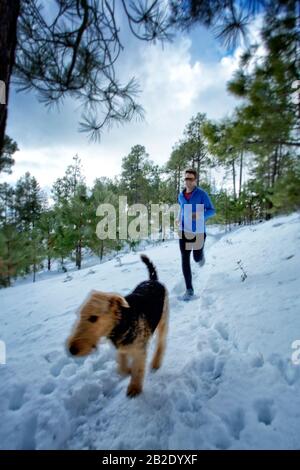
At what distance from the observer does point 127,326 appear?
2.08m

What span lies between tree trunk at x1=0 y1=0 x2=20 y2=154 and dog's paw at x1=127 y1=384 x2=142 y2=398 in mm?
2398

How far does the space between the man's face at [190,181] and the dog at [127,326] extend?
7.86 ft

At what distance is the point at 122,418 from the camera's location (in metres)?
1.87

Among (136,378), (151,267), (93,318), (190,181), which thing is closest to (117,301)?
(93,318)

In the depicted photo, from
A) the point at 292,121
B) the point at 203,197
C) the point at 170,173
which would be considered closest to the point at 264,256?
the point at 203,197

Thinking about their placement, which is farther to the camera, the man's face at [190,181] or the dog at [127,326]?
the man's face at [190,181]

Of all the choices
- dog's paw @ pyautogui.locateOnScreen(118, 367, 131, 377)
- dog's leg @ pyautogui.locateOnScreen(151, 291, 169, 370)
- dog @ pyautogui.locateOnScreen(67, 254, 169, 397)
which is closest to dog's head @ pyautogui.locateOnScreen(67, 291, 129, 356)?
dog @ pyautogui.locateOnScreen(67, 254, 169, 397)

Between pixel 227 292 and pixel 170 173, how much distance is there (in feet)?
85.4

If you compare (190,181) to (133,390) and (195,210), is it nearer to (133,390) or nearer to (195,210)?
(195,210)

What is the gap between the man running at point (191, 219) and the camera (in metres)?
4.46

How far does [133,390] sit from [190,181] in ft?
11.4

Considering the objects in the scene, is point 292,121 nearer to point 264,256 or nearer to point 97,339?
point 97,339

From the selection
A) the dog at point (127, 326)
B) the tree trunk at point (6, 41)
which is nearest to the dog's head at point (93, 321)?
the dog at point (127, 326)

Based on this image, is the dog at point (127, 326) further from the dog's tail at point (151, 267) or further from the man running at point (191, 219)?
the man running at point (191, 219)
